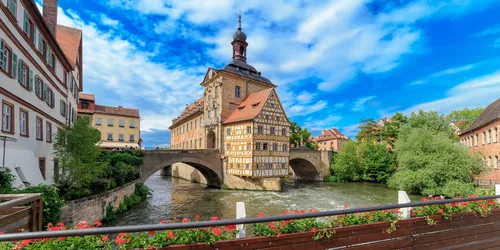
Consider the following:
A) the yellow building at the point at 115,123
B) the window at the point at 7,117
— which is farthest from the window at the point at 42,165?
the yellow building at the point at 115,123

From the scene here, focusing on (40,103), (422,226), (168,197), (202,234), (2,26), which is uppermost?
(2,26)

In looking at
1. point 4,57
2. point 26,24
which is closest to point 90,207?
point 4,57

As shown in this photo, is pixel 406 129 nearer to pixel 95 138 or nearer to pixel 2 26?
pixel 95 138

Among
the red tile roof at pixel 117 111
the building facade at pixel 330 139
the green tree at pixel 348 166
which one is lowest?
the green tree at pixel 348 166

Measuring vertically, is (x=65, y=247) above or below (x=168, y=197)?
above

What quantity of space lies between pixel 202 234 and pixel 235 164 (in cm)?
2313

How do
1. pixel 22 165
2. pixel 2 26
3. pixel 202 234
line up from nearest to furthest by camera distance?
pixel 202 234, pixel 2 26, pixel 22 165

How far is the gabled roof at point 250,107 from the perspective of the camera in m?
25.1

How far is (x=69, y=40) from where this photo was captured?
19609 mm

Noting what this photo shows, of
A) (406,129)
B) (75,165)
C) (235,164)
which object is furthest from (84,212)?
(406,129)

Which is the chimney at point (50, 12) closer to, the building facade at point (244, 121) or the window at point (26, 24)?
the window at point (26, 24)

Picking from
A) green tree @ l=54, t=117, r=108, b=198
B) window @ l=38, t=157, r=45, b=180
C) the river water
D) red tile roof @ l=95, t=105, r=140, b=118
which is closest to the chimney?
green tree @ l=54, t=117, r=108, b=198

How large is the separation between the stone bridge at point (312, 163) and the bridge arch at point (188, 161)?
1073 centimetres

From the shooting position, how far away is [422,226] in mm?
3928
